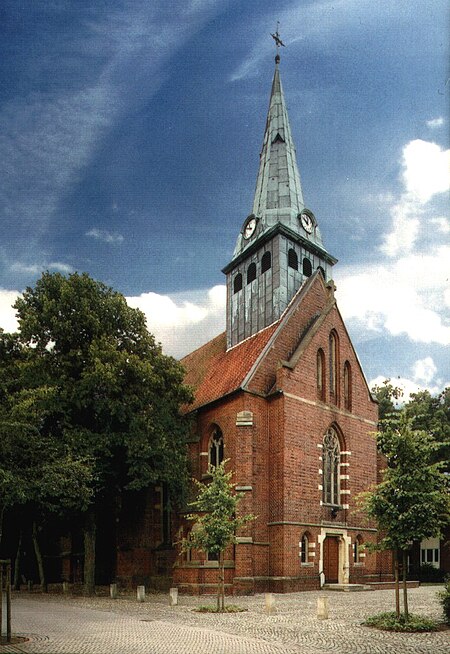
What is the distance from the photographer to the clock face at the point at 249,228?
4152 centimetres

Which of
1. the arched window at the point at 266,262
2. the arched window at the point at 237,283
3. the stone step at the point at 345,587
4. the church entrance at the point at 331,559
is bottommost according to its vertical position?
the stone step at the point at 345,587

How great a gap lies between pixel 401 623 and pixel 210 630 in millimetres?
5028

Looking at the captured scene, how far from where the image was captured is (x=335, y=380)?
3631 cm

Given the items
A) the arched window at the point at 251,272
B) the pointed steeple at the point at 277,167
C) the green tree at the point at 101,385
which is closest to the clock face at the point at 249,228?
the pointed steeple at the point at 277,167

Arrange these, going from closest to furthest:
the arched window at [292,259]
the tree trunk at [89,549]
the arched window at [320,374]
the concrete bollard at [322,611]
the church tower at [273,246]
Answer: the concrete bollard at [322,611], the tree trunk at [89,549], the arched window at [320,374], the church tower at [273,246], the arched window at [292,259]

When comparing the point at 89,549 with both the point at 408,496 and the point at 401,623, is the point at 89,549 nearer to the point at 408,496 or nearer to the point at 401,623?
the point at 401,623

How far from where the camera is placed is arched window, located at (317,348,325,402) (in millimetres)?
34969

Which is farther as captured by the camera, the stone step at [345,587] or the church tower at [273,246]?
the church tower at [273,246]

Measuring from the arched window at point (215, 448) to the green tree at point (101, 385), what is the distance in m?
2.91

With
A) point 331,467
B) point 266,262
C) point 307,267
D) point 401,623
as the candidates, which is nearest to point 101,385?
point 331,467

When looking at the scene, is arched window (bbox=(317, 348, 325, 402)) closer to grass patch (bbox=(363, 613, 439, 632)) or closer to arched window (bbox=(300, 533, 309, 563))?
arched window (bbox=(300, 533, 309, 563))

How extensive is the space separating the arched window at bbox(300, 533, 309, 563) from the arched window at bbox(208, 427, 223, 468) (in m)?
5.96

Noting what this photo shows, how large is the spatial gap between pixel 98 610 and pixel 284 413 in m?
12.9

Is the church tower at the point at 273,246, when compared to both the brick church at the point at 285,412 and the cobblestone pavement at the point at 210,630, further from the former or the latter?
the cobblestone pavement at the point at 210,630
